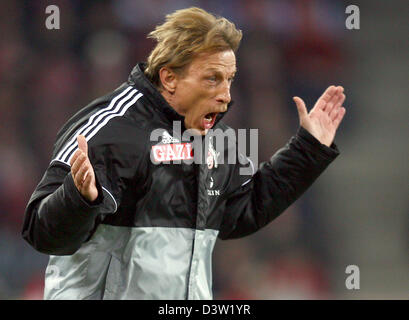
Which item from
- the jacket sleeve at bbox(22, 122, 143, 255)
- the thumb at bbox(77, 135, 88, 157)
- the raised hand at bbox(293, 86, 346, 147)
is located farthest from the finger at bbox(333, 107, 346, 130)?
the thumb at bbox(77, 135, 88, 157)

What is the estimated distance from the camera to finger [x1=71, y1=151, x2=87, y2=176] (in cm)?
189

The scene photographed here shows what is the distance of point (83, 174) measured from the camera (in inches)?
74.7

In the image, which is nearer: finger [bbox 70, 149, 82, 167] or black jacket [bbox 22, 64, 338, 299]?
finger [bbox 70, 149, 82, 167]

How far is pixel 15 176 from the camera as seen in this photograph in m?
4.83

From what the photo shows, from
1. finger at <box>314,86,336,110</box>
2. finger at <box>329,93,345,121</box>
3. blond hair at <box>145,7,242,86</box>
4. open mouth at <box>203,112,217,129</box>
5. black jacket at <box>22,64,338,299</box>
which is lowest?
black jacket at <box>22,64,338,299</box>

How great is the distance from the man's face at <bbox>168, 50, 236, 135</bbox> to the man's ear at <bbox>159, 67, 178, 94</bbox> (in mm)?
12

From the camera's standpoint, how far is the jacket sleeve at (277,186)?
97.9 inches

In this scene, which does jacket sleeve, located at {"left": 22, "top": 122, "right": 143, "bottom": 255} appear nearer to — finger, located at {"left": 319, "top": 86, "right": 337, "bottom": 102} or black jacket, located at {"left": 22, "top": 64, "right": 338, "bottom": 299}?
black jacket, located at {"left": 22, "top": 64, "right": 338, "bottom": 299}

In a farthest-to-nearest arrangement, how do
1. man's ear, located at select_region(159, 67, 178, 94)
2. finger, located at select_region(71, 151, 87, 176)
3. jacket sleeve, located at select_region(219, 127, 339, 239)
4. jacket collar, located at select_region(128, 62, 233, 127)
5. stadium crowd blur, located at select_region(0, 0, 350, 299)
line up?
stadium crowd blur, located at select_region(0, 0, 350, 299) → jacket sleeve, located at select_region(219, 127, 339, 239) → man's ear, located at select_region(159, 67, 178, 94) → jacket collar, located at select_region(128, 62, 233, 127) → finger, located at select_region(71, 151, 87, 176)

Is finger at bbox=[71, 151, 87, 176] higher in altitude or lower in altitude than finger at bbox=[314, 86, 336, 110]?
lower

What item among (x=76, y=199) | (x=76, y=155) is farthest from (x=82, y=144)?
(x=76, y=199)

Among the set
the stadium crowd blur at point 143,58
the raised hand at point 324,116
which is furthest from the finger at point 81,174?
the stadium crowd blur at point 143,58

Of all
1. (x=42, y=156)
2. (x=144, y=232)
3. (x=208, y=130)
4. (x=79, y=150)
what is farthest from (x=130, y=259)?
(x=42, y=156)

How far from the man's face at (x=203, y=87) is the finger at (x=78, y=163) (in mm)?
568
